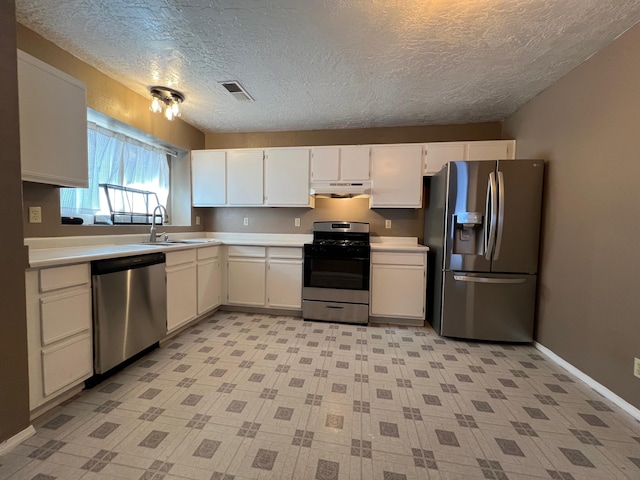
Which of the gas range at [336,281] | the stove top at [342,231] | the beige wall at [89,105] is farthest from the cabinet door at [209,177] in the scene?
the gas range at [336,281]

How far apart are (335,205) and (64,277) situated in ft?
9.32

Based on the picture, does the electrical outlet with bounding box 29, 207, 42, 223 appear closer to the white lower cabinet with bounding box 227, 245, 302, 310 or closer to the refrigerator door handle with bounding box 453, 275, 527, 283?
the white lower cabinet with bounding box 227, 245, 302, 310

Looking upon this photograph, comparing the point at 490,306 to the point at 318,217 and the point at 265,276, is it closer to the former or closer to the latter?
the point at 318,217

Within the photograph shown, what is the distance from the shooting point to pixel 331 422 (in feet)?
5.12

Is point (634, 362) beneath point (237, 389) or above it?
above

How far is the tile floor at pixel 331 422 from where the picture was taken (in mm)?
1270

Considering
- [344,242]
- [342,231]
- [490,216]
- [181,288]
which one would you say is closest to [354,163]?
[342,231]

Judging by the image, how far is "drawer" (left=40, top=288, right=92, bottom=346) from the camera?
153 cm

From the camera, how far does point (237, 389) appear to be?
1858mm

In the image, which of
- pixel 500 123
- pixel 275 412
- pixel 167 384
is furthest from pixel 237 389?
pixel 500 123

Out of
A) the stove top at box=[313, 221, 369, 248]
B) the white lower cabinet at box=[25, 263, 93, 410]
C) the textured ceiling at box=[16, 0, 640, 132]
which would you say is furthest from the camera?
the stove top at box=[313, 221, 369, 248]

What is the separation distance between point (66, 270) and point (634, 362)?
11.8ft

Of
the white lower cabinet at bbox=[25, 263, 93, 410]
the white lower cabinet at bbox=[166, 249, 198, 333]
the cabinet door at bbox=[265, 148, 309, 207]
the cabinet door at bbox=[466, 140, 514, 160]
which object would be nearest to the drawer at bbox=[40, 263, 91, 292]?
the white lower cabinet at bbox=[25, 263, 93, 410]

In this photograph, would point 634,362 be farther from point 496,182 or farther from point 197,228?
point 197,228
